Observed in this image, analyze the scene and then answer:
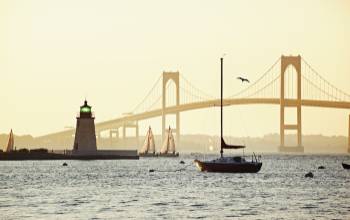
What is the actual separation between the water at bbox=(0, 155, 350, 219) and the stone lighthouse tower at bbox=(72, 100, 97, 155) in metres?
24.3

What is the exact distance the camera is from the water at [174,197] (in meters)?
40.7

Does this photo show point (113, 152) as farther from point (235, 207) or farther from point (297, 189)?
point (235, 207)

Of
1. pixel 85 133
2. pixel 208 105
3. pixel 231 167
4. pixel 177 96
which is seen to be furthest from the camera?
pixel 177 96

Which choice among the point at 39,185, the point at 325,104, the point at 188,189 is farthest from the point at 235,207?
the point at 325,104

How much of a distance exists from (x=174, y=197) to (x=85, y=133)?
4768cm

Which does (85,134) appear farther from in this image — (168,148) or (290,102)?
(290,102)

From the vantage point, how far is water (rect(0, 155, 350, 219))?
134ft

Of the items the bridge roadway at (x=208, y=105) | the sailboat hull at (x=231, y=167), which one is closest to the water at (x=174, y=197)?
the sailboat hull at (x=231, y=167)

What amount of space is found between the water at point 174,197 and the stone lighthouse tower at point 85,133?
24298mm

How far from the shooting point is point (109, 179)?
69438mm

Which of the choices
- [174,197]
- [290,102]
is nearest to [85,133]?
[174,197]

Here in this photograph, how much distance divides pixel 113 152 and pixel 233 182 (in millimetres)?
53761

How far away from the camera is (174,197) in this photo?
50.1 meters

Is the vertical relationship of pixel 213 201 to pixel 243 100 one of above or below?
below
